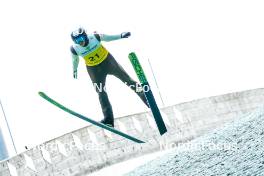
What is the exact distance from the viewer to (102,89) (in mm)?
8242

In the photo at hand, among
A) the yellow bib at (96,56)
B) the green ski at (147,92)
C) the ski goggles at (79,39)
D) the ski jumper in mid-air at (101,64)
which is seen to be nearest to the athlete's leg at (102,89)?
the ski jumper in mid-air at (101,64)

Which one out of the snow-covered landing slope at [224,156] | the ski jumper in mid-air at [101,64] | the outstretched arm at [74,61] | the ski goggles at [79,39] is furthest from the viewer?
the outstretched arm at [74,61]

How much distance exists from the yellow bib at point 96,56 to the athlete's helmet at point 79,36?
11.1 inches

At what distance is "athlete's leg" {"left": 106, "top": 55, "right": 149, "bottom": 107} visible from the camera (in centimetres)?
809

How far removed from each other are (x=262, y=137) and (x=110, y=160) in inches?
321

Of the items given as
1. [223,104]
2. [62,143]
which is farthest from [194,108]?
[62,143]

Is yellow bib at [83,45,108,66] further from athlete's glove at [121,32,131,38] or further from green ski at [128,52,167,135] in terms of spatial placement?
green ski at [128,52,167,135]

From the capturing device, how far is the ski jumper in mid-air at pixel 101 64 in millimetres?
8125

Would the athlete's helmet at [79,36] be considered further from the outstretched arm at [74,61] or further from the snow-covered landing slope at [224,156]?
the snow-covered landing slope at [224,156]

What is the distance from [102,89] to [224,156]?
4.02 m

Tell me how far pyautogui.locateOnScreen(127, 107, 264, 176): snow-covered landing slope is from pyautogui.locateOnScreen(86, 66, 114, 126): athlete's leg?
2451mm

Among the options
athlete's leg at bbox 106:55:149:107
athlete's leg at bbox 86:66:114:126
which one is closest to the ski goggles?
athlete's leg at bbox 86:66:114:126

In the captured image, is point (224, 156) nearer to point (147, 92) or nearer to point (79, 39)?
point (147, 92)

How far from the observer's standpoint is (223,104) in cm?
1691
